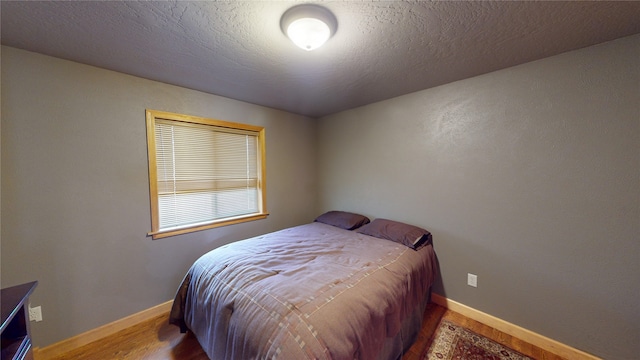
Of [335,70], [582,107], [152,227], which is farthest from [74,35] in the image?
[582,107]

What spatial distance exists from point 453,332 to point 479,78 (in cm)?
225

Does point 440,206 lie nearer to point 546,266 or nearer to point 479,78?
point 546,266

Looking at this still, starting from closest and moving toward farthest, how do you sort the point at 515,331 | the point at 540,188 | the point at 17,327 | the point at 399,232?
the point at 17,327 < the point at 540,188 < the point at 515,331 < the point at 399,232

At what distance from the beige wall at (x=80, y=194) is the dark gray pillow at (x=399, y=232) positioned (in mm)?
1948

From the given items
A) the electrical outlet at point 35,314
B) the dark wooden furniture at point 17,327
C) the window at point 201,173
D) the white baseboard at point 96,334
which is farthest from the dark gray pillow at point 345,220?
the electrical outlet at point 35,314

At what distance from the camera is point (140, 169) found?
1.97 m

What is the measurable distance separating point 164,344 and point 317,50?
2.58m

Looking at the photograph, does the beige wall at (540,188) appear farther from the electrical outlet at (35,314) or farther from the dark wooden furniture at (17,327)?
the electrical outlet at (35,314)

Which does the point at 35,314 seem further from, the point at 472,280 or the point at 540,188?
the point at 540,188

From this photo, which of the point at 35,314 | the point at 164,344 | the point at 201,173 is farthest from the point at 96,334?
the point at 201,173

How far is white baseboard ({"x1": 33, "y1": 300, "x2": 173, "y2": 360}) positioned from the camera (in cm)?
159

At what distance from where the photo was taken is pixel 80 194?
5.61 ft

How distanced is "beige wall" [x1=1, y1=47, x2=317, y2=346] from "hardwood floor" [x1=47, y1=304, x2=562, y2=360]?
0.58 ft

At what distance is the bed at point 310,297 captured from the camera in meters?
1.05
